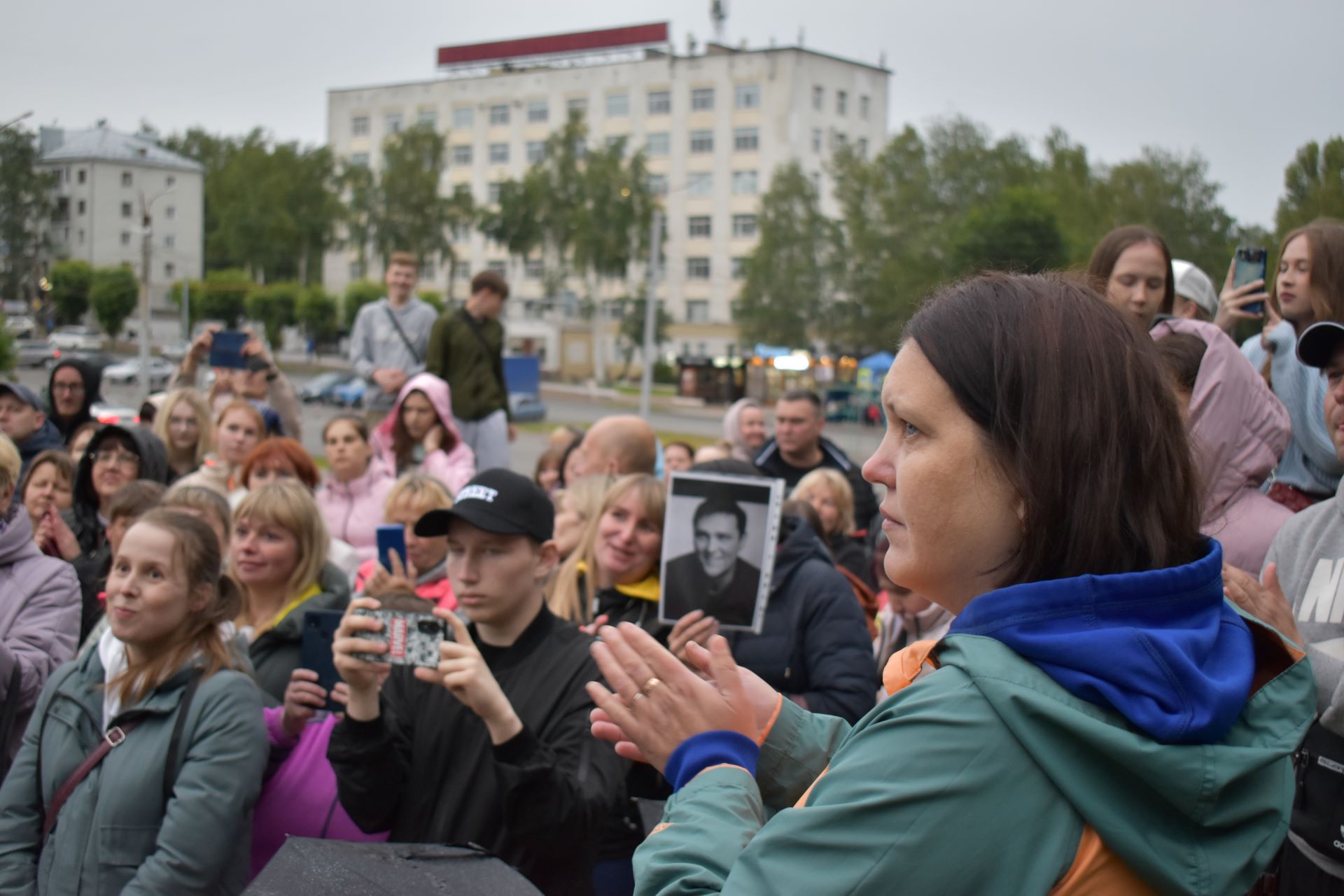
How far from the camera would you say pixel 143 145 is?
6744cm

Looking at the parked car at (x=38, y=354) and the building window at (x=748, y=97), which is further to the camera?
the building window at (x=748, y=97)

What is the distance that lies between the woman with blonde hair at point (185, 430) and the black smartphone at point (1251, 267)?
6337 millimetres

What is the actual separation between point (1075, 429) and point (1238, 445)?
2.58 m

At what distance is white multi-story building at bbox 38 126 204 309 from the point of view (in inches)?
2532

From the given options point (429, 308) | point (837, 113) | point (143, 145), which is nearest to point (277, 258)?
point (143, 145)

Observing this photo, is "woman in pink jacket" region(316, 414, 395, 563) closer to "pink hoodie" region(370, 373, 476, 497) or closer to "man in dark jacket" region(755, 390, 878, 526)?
"pink hoodie" region(370, 373, 476, 497)

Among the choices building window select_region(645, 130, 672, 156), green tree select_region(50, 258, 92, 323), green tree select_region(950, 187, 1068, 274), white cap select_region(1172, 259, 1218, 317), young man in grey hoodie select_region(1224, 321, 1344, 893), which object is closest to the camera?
young man in grey hoodie select_region(1224, 321, 1344, 893)

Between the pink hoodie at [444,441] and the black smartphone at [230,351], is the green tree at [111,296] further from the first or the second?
the pink hoodie at [444,441]

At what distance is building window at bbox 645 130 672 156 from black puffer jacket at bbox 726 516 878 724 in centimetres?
8073

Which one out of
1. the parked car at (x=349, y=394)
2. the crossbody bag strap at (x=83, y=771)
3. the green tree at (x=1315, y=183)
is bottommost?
the parked car at (x=349, y=394)

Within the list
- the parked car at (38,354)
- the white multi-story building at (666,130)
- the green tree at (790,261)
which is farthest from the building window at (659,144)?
the parked car at (38,354)

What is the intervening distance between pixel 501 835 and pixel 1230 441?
8.09ft

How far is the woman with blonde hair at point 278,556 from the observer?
4938 mm

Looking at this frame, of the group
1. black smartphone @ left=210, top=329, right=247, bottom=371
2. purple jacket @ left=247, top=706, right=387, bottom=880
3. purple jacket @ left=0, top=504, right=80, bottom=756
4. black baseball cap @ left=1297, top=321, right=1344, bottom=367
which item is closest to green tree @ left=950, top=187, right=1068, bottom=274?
black smartphone @ left=210, top=329, right=247, bottom=371
